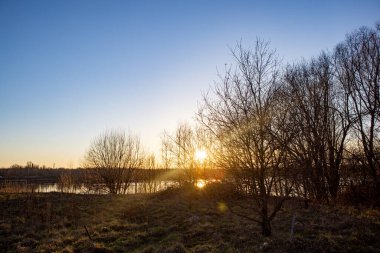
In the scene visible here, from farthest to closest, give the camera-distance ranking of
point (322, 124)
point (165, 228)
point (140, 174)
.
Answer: point (140, 174)
point (322, 124)
point (165, 228)

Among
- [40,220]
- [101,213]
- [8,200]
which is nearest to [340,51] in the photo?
[101,213]

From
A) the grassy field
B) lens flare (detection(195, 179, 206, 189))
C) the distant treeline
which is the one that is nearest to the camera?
the grassy field

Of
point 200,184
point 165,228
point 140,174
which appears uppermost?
point 140,174

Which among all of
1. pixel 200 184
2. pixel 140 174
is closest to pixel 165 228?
pixel 200 184

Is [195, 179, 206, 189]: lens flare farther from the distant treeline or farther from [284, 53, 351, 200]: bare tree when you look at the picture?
[284, 53, 351, 200]: bare tree

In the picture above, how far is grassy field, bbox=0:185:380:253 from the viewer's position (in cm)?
871

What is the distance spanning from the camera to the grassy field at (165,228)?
8.71m

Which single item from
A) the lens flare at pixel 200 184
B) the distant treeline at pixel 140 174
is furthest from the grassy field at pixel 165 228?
the lens flare at pixel 200 184

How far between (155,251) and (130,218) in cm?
638

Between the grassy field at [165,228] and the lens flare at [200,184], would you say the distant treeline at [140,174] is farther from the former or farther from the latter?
the grassy field at [165,228]

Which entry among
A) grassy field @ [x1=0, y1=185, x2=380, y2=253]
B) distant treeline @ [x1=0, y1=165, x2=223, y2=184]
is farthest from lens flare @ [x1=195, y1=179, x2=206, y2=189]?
grassy field @ [x1=0, y1=185, x2=380, y2=253]

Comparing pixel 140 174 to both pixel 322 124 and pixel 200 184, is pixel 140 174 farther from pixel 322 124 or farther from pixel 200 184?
pixel 322 124

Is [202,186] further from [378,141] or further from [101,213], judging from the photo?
[378,141]

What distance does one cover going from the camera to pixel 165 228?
12586 millimetres
